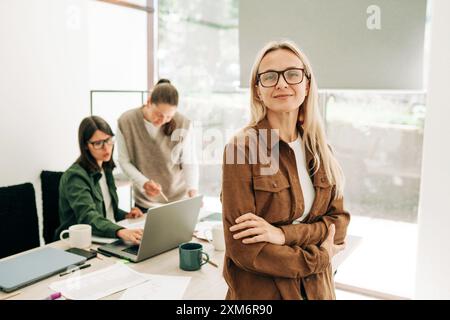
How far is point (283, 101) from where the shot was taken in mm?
1333

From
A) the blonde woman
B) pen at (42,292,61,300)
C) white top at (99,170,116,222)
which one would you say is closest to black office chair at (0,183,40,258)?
white top at (99,170,116,222)

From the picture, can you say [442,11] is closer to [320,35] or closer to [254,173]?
[320,35]

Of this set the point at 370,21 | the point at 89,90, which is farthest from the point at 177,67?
the point at 370,21

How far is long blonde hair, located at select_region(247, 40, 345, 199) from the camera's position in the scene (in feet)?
4.51

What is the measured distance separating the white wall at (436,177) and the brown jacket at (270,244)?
1.52m

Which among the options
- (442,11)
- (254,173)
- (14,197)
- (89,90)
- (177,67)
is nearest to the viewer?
(254,173)

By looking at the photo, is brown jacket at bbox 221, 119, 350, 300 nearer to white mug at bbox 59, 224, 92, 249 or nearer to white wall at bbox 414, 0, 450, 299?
white mug at bbox 59, 224, 92, 249

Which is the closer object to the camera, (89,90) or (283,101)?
(283,101)

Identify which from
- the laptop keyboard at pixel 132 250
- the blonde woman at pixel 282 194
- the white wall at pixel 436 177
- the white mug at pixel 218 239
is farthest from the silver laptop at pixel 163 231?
the white wall at pixel 436 177

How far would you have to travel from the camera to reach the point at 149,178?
2820mm

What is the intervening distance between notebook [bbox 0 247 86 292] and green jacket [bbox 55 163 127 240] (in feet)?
0.79

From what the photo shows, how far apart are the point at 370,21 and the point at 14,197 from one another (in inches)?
91.8

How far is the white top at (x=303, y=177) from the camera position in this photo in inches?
54.8

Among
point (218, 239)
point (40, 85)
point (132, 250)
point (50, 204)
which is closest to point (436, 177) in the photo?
point (218, 239)
